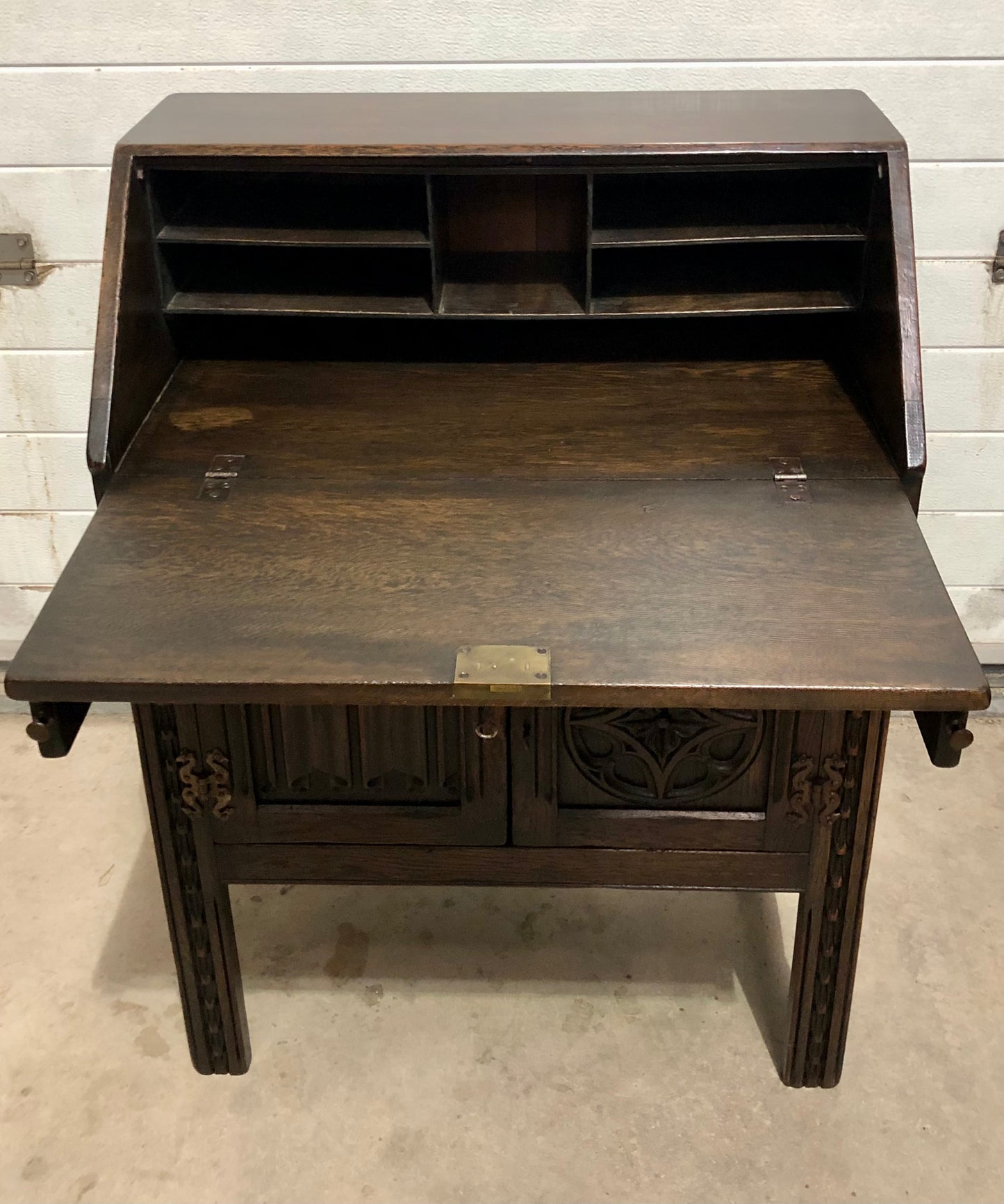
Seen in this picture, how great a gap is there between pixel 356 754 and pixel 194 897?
0.38m

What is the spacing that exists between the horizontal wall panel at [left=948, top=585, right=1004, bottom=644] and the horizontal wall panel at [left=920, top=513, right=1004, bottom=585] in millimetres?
22

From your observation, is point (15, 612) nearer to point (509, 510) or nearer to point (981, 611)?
point (509, 510)

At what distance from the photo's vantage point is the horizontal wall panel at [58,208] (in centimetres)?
234

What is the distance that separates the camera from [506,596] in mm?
1487

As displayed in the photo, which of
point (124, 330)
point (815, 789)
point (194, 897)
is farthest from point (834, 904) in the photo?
point (124, 330)

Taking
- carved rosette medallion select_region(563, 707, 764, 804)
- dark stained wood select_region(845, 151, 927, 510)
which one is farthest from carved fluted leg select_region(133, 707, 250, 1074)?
dark stained wood select_region(845, 151, 927, 510)

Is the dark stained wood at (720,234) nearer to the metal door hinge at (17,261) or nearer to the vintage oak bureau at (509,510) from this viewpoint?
the vintage oak bureau at (509,510)

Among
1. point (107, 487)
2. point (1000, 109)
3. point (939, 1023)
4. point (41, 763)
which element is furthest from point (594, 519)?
point (41, 763)

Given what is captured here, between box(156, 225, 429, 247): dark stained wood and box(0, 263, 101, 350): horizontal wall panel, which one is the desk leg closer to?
box(156, 225, 429, 247): dark stained wood

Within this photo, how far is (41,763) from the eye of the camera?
2.73 metres

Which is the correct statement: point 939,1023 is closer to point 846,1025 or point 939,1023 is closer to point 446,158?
point 846,1025

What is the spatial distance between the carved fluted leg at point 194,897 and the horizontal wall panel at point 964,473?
5.48 feet

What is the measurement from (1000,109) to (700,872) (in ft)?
5.06

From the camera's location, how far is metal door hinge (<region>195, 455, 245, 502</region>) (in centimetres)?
167
